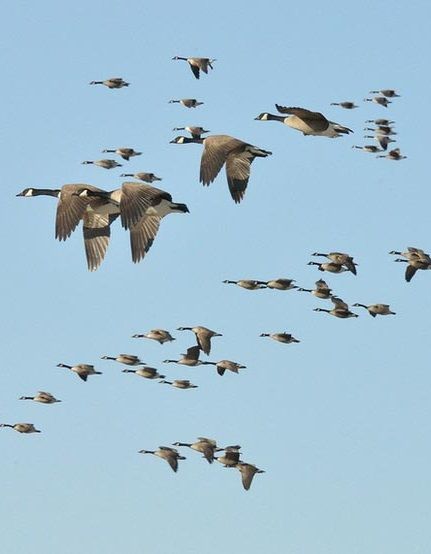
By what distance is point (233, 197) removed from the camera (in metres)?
52.9

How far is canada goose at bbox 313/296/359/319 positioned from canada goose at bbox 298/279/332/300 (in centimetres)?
46

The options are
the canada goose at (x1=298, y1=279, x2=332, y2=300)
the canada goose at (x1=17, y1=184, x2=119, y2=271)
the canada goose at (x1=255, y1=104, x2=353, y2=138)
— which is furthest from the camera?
the canada goose at (x1=298, y1=279, x2=332, y2=300)

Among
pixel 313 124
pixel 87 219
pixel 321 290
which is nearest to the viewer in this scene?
pixel 313 124

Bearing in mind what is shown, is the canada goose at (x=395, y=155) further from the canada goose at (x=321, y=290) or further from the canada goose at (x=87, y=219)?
the canada goose at (x=87, y=219)

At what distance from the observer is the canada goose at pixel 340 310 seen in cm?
6166

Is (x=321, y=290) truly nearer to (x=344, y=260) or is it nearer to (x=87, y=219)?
(x=344, y=260)

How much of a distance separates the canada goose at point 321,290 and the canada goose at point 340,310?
0.46 m

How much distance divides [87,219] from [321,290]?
8.72m

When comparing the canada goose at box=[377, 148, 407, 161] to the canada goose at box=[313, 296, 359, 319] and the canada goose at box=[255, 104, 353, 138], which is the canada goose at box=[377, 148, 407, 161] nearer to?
the canada goose at box=[313, 296, 359, 319]

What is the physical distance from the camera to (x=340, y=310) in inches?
2435

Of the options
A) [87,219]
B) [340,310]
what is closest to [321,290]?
[340,310]

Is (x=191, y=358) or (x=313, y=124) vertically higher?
(x=313, y=124)

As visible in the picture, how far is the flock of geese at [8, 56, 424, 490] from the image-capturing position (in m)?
52.7

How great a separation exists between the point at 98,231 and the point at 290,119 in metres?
6.25
